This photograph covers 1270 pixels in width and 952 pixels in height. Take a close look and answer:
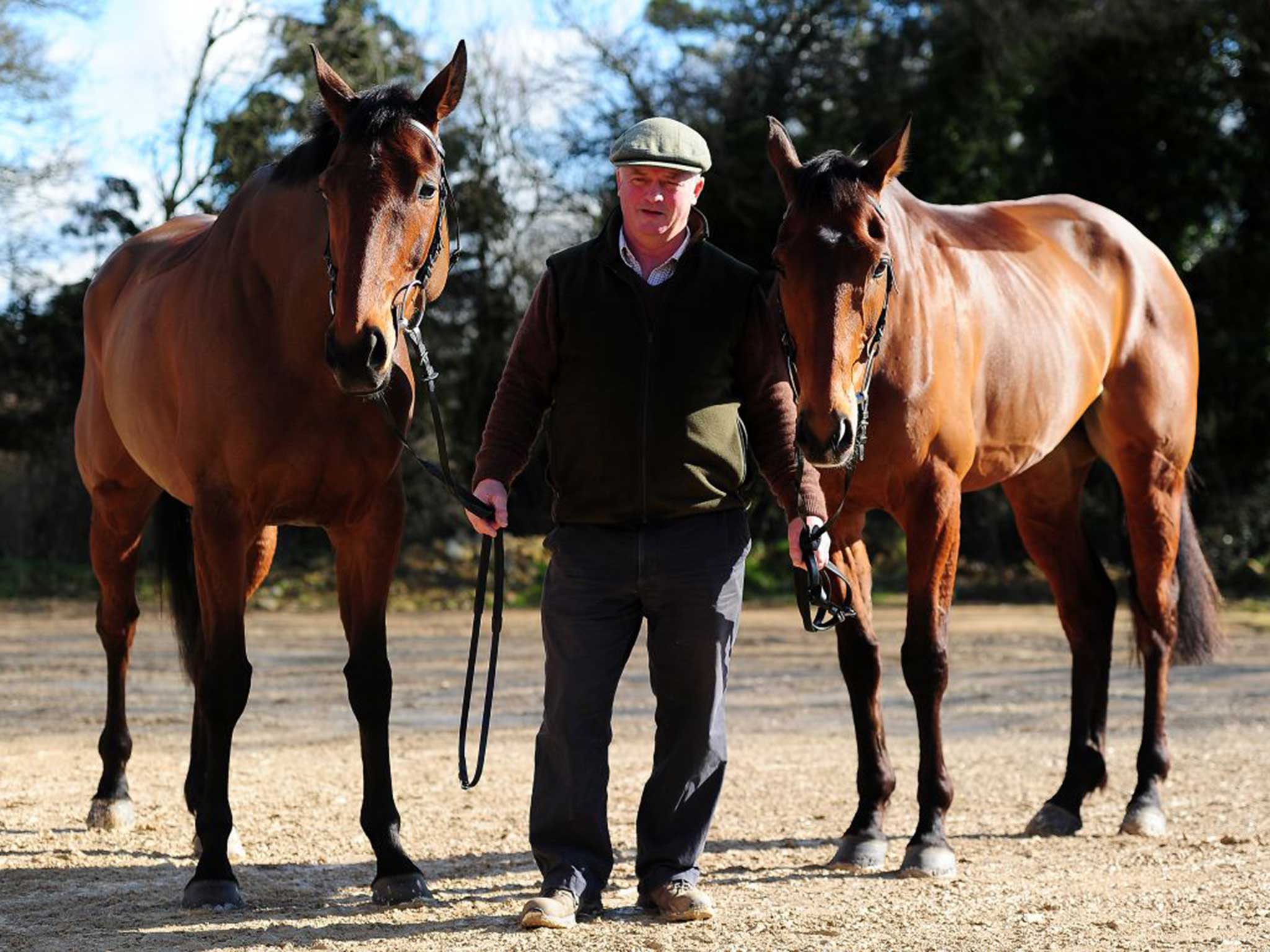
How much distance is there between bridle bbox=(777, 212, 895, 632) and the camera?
3.80m

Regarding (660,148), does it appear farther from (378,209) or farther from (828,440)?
(828,440)

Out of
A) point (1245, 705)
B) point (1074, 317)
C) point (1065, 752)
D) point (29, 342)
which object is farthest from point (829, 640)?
point (29, 342)

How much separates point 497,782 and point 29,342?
12.2 meters

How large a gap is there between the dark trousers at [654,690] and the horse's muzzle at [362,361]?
702 millimetres

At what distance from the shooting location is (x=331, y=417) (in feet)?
13.7

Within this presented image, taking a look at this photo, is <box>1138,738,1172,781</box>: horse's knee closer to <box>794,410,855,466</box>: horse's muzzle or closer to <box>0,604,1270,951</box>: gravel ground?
<box>0,604,1270,951</box>: gravel ground

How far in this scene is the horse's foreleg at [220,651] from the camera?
4137 mm

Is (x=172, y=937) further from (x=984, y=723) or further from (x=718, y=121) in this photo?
(x=718, y=121)

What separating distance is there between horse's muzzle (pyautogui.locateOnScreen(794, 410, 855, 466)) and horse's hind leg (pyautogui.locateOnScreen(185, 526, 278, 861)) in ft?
6.61

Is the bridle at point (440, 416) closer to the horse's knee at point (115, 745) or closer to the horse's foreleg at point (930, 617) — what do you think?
the horse's foreleg at point (930, 617)

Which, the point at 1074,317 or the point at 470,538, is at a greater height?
the point at 1074,317

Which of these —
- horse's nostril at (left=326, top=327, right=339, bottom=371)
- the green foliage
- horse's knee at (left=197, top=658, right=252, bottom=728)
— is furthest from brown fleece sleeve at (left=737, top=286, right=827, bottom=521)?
the green foliage

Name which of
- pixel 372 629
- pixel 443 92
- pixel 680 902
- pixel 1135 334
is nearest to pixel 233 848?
pixel 372 629

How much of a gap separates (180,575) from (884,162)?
3325 mm
